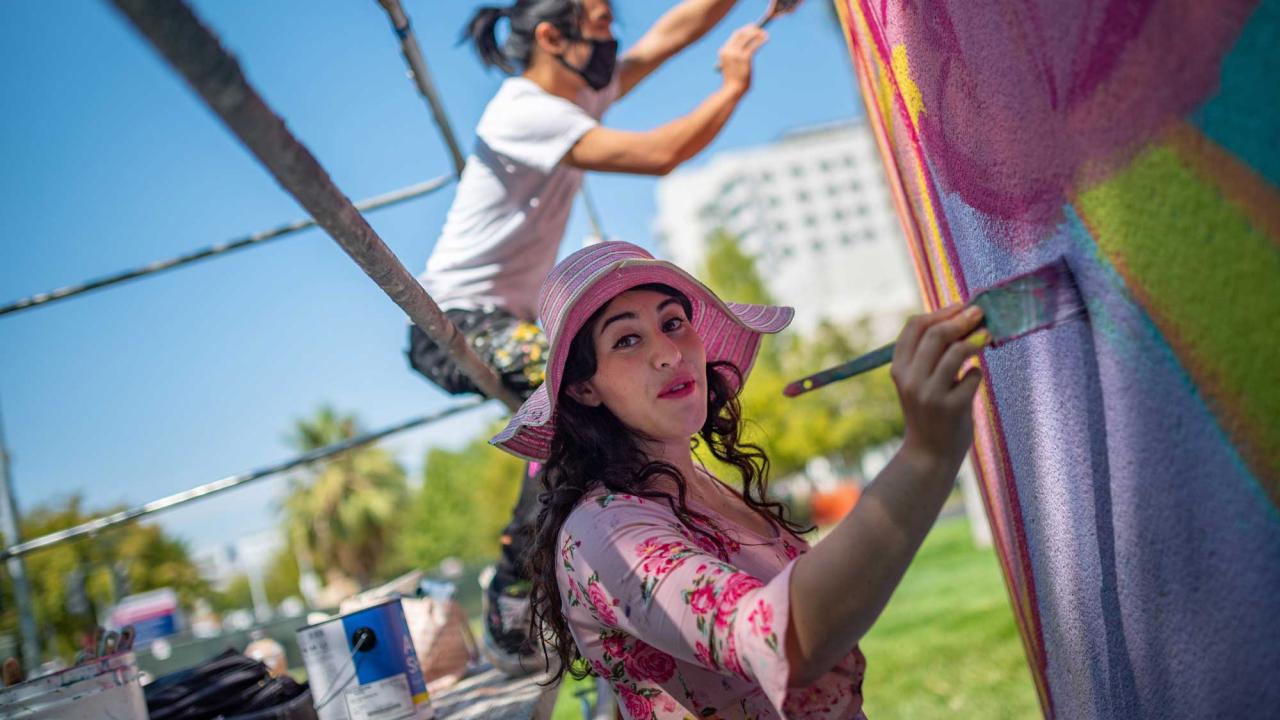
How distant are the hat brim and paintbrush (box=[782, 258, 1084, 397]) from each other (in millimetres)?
581

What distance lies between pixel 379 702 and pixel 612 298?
41.9 inches

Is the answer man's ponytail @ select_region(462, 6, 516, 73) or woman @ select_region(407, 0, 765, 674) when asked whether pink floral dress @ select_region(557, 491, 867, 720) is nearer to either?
woman @ select_region(407, 0, 765, 674)

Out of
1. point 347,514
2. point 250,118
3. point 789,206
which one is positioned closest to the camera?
point 250,118

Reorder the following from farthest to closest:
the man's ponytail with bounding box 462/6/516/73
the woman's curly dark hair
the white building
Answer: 1. the white building
2. the man's ponytail with bounding box 462/6/516/73
3. the woman's curly dark hair

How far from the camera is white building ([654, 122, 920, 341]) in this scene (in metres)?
90.1

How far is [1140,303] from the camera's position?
125cm

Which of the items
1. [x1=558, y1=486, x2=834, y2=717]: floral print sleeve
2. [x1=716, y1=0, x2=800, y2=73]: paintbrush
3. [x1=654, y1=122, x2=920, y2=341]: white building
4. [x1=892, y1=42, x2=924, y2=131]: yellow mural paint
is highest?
[x1=654, y1=122, x2=920, y2=341]: white building

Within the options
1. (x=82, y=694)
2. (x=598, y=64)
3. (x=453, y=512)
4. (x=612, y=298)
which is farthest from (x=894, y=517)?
(x=453, y=512)

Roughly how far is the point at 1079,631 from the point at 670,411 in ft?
2.54

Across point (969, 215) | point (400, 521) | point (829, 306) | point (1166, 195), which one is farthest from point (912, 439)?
point (829, 306)

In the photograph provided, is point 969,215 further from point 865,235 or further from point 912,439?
point 865,235

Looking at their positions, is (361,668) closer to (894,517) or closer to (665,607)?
(665,607)

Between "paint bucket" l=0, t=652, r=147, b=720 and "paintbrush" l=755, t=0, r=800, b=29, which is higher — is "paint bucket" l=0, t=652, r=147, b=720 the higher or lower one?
the lower one

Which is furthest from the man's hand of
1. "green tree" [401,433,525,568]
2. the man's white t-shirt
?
"green tree" [401,433,525,568]
